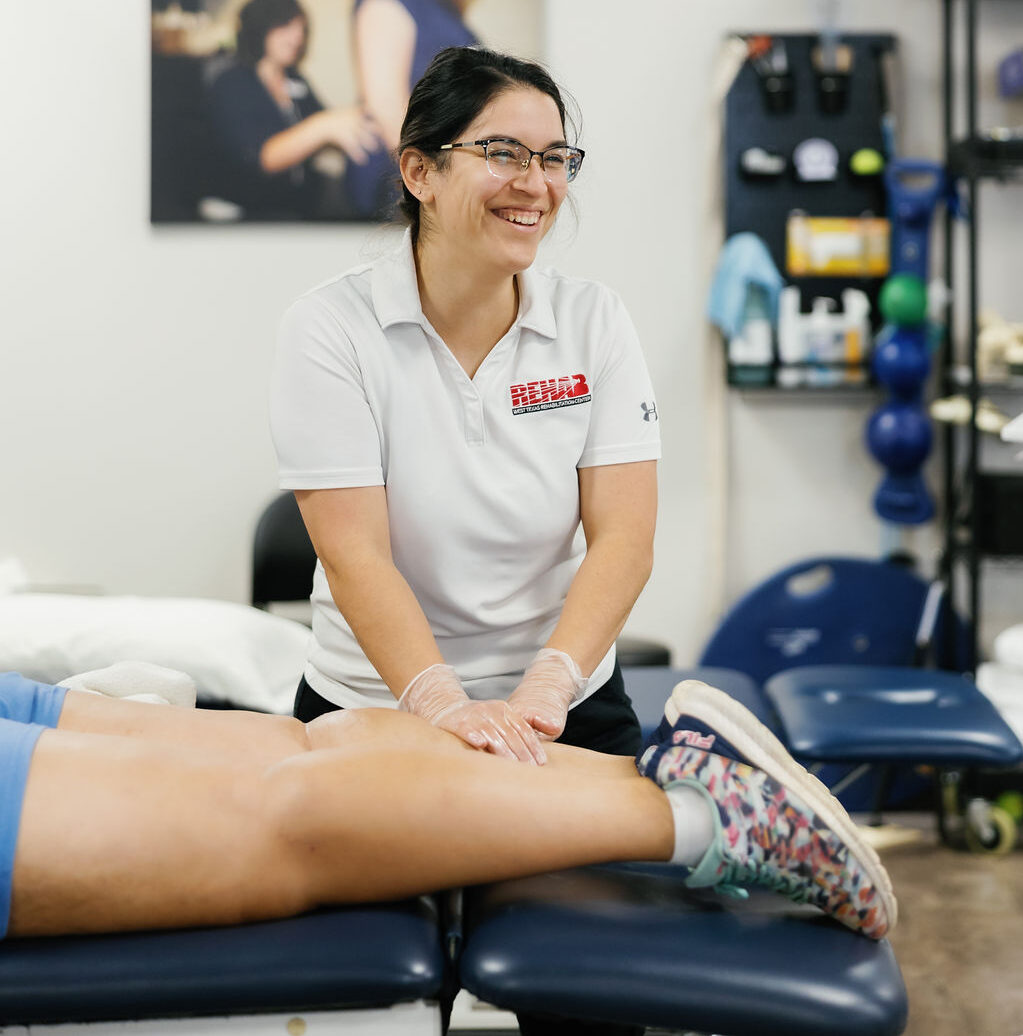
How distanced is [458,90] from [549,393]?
388 millimetres

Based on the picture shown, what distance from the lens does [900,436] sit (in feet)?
9.86

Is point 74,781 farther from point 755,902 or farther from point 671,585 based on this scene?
point 671,585

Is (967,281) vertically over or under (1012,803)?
over

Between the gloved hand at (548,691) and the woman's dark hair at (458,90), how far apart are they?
63 cm

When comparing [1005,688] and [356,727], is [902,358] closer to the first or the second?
[1005,688]

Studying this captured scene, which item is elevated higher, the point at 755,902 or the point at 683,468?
the point at 683,468

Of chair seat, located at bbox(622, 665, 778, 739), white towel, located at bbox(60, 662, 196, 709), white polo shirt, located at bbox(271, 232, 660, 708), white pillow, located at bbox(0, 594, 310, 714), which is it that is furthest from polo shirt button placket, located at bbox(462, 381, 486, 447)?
white pillow, located at bbox(0, 594, 310, 714)

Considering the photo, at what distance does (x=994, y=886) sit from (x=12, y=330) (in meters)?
2.73

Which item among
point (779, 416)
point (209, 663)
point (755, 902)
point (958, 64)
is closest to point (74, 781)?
point (755, 902)

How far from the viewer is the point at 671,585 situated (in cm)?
321

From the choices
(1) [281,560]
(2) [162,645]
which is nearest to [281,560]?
(1) [281,560]

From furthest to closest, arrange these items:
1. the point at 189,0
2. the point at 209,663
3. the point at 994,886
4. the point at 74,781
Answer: the point at 189,0 → the point at 994,886 → the point at 209,663 → the point at 74,781

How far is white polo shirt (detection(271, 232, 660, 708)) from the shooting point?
149cm

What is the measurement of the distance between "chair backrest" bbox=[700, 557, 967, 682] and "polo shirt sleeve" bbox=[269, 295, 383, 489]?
5.98 feet
